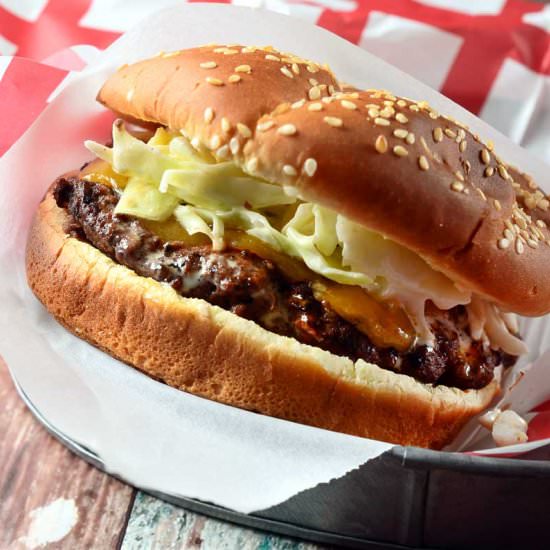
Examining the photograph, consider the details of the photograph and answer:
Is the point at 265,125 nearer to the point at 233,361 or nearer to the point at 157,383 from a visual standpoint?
the point at 233,361

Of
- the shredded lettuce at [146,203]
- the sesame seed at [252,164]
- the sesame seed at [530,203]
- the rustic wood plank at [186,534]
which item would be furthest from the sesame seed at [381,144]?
the rustic wood plank at [186,534]

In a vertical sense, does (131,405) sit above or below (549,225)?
below

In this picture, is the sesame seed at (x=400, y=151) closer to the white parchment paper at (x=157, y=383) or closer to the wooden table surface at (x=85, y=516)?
the white parchment paper at (x=157, y=383)

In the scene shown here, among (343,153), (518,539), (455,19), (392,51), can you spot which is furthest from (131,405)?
(455,19)

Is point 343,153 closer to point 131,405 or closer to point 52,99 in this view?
point 131,405

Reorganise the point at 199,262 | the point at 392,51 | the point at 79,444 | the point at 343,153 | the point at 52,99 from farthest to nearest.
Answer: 1. the point at 392,51
2. the point at 52,99
3. the point at 79,444
4. the point at 199,262
5. the point at 343,153
